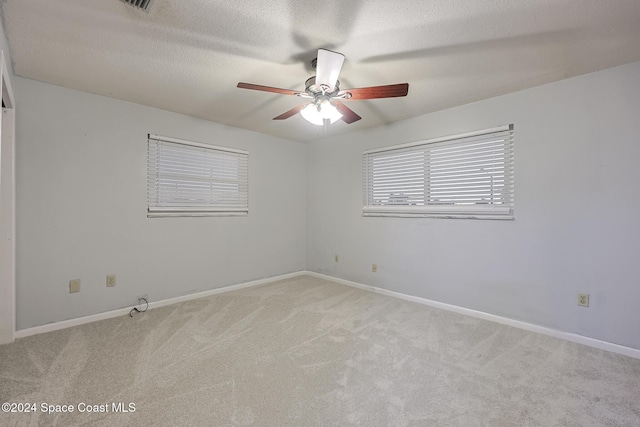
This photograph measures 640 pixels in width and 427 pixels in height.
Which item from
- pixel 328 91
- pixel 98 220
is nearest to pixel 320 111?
pixel 328 91

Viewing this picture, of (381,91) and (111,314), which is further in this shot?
(111,314)

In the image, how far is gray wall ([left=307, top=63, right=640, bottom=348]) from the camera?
2.22m

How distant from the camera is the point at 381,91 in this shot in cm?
199

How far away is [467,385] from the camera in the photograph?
179 centimetres

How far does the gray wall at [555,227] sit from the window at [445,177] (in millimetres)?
97

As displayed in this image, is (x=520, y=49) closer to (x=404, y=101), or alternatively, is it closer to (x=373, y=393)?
(x=404, y=101)

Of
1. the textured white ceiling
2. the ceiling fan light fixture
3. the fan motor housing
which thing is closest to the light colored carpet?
the ceiling fan light fixture

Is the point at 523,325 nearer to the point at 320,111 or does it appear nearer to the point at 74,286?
the point at 320,111

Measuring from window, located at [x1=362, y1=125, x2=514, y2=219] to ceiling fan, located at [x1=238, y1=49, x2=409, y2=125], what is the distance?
4.23 feet

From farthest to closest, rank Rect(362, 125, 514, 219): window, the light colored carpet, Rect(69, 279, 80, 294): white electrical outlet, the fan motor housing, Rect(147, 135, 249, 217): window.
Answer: Rect(147, 135, 249, 217): window → Rect(362, 125, 514, 219): window → Rect(69, 279, 80, 294): white electrical outlet → the fan motor housing → the light colored carpet

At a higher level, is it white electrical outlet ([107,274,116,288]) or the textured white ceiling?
the textured white ceiling

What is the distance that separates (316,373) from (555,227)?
7.89 feet

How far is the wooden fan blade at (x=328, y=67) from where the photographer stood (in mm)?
1806

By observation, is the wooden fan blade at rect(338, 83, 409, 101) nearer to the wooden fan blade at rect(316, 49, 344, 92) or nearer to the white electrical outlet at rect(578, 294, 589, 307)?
the wooden fan blade at rect(316, 49, 344, 92)
